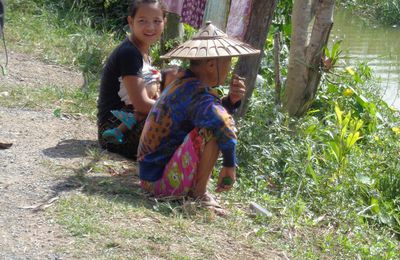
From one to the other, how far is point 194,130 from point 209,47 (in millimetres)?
459

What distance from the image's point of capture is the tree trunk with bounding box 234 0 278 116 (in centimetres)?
523

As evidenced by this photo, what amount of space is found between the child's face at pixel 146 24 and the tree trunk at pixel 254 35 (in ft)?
2.71

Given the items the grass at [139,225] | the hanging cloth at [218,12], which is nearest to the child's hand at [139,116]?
the grass at [139,225]

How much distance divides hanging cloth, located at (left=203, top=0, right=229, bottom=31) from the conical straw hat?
2.26 meters

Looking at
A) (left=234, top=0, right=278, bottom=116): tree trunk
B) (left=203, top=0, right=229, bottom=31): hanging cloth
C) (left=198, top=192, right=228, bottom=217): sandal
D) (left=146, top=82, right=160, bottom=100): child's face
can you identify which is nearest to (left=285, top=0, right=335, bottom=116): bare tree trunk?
(left=203, top=0, right=229, bottom=31): hanging cloth

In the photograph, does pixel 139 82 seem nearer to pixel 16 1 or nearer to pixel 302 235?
pixel 302 235

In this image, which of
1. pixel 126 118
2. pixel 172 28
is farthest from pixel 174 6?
pixel 126 118

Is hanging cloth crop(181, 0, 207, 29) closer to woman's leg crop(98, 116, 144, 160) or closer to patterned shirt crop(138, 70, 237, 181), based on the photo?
woman's leg crop(98, 116, 144, 160)

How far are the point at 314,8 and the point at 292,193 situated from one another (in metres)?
2.21

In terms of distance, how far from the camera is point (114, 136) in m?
4.75

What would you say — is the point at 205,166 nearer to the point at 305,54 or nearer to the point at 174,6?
the point at 305,54

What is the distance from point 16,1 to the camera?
29.6ft

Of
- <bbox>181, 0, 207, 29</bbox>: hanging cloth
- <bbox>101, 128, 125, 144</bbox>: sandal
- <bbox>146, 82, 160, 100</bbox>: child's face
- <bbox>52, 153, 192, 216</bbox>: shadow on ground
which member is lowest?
<bbox>52, 153, 192, 216</bbox>: shadow on ground

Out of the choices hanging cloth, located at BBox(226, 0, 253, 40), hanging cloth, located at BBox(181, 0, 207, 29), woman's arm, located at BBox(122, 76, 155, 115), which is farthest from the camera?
hanging cloth, located at BBox(181, 0, 207, 29)
